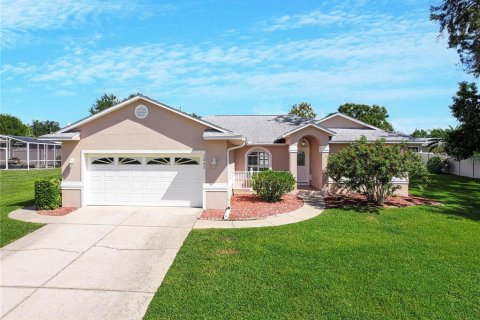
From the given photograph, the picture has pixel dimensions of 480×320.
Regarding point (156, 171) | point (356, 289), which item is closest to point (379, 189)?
point (356, 289)

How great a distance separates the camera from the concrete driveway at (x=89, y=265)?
17.5 ft

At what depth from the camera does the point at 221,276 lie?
253 inches

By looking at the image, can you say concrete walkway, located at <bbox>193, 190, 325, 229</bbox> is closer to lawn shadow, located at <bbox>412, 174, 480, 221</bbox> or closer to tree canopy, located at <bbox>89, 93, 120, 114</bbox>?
lawn shadow, located at <bbox>412, 174, 480, 221</bbox>

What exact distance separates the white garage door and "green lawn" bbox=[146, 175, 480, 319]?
387 centimetres

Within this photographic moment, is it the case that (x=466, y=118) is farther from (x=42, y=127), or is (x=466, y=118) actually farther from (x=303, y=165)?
(x=42, y=127)

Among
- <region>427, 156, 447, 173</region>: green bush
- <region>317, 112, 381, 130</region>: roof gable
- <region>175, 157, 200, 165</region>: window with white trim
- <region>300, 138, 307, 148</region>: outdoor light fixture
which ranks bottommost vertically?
<region>427, 156, 447, 173</region>: green bush

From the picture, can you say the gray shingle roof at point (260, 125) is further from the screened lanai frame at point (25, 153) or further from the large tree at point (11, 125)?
the large tree at point (11, 125)

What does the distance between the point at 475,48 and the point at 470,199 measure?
35.3 feet

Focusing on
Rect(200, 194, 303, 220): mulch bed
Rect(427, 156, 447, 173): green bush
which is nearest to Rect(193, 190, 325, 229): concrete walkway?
Rect(200, 194, 303, 220): mulch bed

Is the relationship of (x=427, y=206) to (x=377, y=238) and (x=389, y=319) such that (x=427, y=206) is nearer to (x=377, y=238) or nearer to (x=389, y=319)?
(x=377, y=238)

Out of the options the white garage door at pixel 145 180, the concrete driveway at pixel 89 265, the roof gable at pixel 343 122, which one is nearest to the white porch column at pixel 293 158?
the roof gable at pixel 343 122

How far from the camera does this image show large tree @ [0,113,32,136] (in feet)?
213

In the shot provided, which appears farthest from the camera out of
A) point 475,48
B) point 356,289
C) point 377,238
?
point 475,48

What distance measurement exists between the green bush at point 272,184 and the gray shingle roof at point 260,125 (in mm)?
3778
